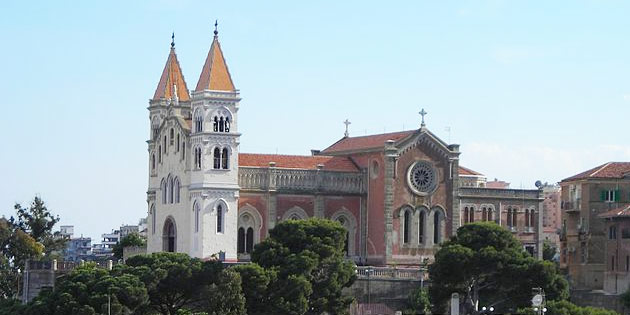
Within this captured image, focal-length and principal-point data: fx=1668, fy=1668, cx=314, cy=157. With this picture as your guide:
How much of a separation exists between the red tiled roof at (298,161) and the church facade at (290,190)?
0.30ft

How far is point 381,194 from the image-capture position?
366ft

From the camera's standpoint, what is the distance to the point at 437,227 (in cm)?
11375

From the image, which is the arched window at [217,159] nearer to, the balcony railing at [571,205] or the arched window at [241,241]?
the arched window at [241,241]

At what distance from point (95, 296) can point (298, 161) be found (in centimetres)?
2276

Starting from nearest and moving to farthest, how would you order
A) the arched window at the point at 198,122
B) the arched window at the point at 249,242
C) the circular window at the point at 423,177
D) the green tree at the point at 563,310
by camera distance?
the green tree at the point at 563,310
the arched window at the point at 198,122
the arched window at the point at 249,242
the circular window at the point at 423,177

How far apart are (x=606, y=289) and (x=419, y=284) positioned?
11.9 metres

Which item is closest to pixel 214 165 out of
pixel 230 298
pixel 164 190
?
pixel 164 190

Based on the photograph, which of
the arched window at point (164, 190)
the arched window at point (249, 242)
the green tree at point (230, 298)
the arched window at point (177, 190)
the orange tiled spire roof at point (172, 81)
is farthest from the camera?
the orange tiled spire roof at point (172, 81)

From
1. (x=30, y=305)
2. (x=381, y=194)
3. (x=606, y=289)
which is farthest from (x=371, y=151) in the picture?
(x=30, y=305)

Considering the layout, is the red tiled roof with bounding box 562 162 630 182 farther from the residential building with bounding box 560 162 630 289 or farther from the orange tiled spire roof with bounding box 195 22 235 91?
the orange tiled spire roof with bounding box 195 22 235 91

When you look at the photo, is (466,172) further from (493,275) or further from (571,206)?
(493,275)

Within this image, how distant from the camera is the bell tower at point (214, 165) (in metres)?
106

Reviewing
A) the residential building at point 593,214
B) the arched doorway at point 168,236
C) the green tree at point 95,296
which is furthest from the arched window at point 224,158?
the residential building at point 593,214

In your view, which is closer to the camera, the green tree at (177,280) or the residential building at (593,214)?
the green tree at (177,280)
